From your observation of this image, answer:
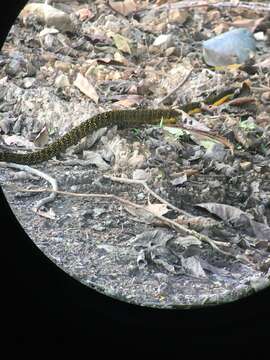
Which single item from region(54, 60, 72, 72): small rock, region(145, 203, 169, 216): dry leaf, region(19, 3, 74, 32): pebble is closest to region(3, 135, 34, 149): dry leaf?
region(145, 203, 169, 216): dry leaf

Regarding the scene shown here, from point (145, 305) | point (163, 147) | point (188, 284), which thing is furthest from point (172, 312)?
point (163, 147)

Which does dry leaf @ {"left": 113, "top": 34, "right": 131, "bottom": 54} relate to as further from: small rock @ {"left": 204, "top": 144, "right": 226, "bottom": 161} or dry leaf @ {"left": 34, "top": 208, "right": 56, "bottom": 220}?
dry leaf @ {"left": 34, "top": 208, "right": 56, "bottom": 220}

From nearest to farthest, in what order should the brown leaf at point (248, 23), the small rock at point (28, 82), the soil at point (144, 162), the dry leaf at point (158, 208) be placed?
the soil at point (144, 162)
the dry leaf at point (158, 208)
the small rock at point (28, 82)
the brown leaf at point (248, 23)

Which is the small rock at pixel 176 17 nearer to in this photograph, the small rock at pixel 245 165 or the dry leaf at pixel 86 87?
the dry leaf at pixel 86 87

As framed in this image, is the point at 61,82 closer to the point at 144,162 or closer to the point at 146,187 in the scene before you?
the point at 144,162

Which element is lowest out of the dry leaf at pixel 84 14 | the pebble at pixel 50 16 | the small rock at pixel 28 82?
the small rock at pixel 28 82

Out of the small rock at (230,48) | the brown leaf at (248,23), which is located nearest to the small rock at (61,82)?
the small rock at (230,48)

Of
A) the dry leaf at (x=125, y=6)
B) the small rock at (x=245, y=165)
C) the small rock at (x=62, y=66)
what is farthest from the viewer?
the dry leaf at (x=125, y=6)
